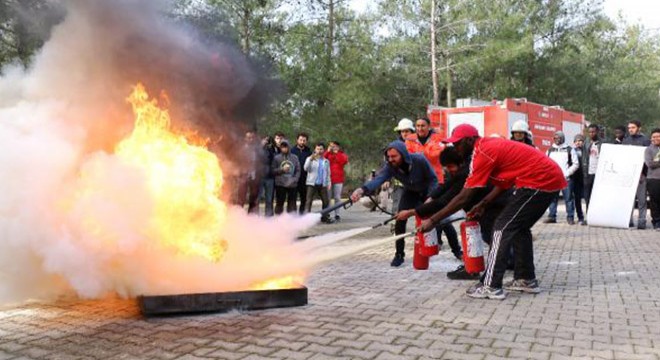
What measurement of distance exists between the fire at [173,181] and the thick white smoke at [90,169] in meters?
0.09

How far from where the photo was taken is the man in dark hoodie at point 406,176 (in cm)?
698

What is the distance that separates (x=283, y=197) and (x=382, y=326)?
307 inches

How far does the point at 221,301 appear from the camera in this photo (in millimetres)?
5105

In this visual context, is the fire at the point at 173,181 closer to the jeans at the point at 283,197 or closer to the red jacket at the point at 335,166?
the jeans at the point at 283,197

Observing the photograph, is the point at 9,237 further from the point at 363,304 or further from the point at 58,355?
the point at 363,304

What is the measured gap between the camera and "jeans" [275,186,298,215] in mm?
12297

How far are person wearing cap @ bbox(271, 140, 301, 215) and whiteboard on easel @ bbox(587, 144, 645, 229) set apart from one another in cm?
628

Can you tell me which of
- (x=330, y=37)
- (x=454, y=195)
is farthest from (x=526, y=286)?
(x=330, y=37)

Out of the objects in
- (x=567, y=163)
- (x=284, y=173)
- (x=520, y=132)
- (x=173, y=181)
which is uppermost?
(x=520, y=132)

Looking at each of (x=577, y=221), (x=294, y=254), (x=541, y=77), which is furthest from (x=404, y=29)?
(x=294, y=254)

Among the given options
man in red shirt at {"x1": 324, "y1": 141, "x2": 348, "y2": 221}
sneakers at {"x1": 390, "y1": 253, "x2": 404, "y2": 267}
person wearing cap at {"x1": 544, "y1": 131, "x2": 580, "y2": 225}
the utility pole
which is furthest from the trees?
sneakers at {"x1": 390, "y1": 253, "x2": 404, "y2": 267}

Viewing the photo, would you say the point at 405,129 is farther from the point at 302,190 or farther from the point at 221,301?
the point at 302,190

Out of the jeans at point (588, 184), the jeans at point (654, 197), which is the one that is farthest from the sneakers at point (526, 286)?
the jeans at point (588, 184)

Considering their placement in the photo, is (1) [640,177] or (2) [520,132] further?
(1) [640,177]
